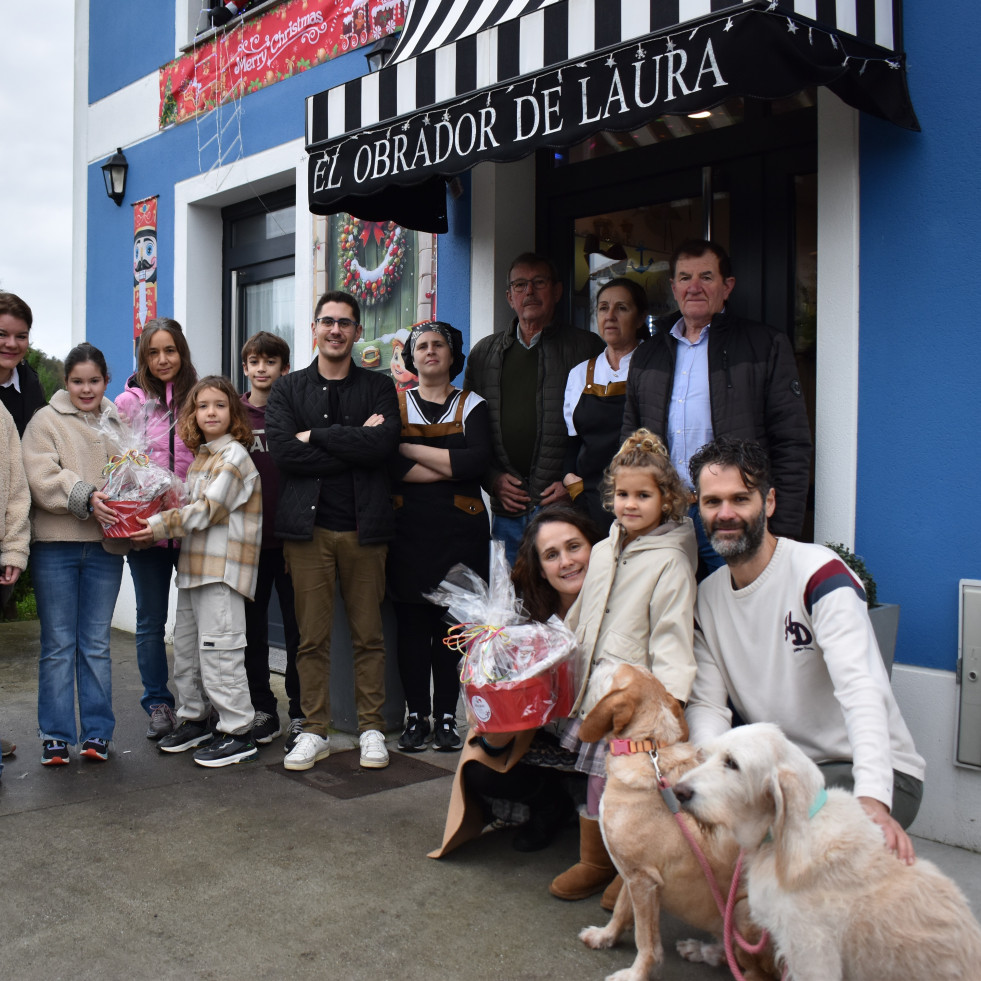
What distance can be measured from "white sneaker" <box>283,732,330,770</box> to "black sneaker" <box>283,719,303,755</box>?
0.13ft

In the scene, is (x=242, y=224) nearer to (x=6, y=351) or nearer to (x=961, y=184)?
(x=6, y=351)

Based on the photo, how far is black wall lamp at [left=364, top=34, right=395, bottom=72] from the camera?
20.7ft

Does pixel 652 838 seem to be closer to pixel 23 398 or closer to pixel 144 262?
pixel 23 398

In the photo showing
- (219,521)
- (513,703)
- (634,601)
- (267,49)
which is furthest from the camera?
(267,49)

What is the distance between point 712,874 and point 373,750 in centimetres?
231

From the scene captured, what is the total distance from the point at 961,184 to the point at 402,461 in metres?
2.74

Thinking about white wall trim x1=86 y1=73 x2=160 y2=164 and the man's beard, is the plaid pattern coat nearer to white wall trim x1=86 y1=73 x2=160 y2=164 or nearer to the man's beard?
the man's beard

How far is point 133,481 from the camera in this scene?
4.66 metres

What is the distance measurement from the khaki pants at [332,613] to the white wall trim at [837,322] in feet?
6.91

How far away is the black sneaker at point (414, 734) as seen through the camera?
5055 mm

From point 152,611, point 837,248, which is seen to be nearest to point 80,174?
point 152,611

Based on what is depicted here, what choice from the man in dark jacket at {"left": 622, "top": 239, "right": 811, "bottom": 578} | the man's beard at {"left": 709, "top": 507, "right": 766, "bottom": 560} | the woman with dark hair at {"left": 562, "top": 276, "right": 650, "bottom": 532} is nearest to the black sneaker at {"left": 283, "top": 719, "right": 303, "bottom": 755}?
the woman with dark hair at {"left": 562, "top": 276, "right": 650, "bottom": 532}

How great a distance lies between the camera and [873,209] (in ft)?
14.1

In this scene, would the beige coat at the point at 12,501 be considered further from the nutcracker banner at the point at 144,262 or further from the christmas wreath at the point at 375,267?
the nutcracker banner at the point at 144,262
